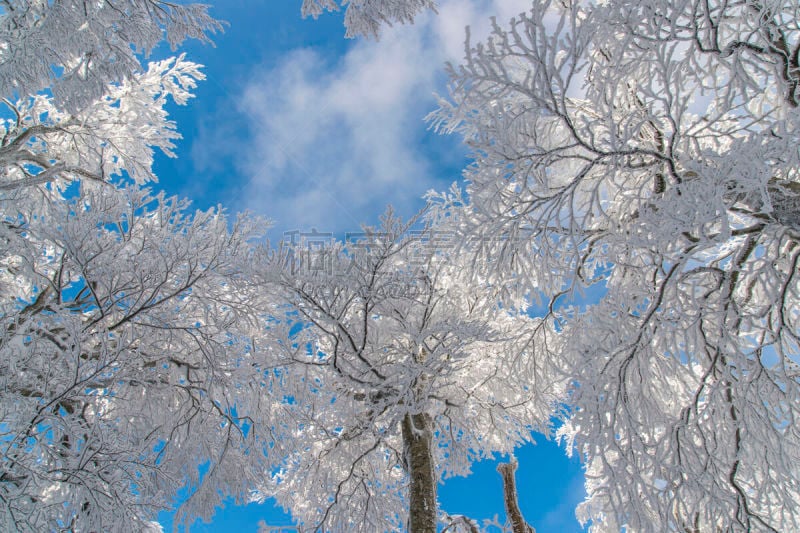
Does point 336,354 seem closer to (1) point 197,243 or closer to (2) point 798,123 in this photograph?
(1) point 197,243

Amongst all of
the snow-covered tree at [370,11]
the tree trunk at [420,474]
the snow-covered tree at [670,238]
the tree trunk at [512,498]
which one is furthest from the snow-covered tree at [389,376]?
the snow-covered tree at [370,11]

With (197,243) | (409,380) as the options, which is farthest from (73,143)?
(409,380)

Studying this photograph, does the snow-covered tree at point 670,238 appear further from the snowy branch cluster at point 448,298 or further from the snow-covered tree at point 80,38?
the snow-covered tree at point 80,38

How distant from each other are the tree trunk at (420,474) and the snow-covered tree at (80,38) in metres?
5.66

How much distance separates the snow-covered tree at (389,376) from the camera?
5.39 m

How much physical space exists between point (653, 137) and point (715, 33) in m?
1.66

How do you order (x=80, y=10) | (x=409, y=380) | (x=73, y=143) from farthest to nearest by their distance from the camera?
(x=73, y=143)
(x=409, y=380)
(x=80, y=10)

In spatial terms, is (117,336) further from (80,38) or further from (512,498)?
(512,498)

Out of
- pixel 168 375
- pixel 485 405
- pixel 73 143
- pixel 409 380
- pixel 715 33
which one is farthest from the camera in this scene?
pixel 73 143

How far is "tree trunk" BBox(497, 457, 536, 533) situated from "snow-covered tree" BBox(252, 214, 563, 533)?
0.47 m

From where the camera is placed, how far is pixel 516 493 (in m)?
7.65

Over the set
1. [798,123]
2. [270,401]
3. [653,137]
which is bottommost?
[798,123]

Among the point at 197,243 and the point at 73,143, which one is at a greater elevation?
the point at 73,143

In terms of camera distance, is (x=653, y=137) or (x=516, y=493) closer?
(x=653, y=137)
